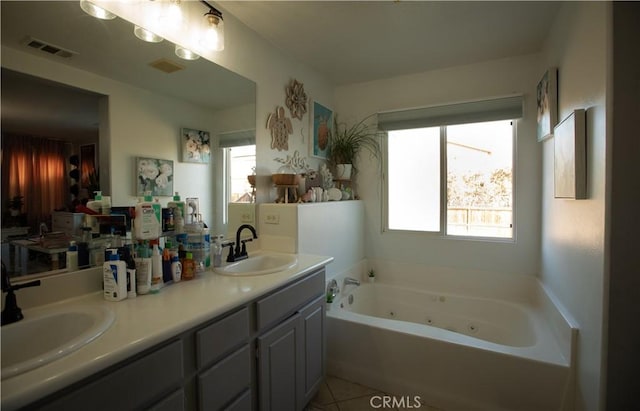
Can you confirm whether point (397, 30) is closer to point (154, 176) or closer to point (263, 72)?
point (263, 72)

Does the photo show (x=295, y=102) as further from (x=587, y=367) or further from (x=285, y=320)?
(x=587, y=367)

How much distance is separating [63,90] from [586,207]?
241cm

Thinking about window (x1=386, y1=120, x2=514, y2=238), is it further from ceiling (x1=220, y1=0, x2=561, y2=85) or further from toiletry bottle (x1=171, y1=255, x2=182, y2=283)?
toiletry bottle (x1=171, y1=255, x2=182, y2=283)

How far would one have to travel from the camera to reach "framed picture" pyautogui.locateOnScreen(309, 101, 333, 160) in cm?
281

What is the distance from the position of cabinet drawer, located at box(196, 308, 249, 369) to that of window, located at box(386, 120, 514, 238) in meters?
2.17

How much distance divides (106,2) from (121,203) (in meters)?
0.89

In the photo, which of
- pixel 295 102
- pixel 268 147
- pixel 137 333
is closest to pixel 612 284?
pixel 137 333

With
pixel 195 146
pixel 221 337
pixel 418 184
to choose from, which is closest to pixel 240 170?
pixel 195 146

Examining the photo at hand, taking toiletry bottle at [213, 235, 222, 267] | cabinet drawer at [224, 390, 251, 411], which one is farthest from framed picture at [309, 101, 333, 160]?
cabinet drawer at [224, 390, 251, 411]

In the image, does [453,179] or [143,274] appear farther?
[453,179]

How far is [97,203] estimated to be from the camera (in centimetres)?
128

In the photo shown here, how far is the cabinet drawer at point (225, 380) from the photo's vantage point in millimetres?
1084

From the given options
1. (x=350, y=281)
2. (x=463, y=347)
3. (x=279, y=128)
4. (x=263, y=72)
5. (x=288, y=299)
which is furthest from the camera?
(x=350, y=281)

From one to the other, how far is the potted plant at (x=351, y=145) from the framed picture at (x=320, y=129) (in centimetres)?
11
